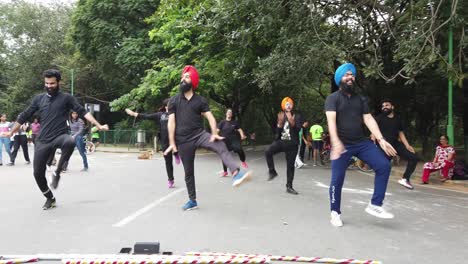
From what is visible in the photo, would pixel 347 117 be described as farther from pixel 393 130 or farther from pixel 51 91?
pixel 51 91

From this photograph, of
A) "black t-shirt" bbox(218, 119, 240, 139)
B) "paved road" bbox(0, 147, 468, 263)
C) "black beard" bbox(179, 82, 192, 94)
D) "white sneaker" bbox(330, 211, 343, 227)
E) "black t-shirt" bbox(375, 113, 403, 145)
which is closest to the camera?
"paved road" bbox(0, 147, 468, 263)

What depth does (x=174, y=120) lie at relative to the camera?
680 centimetres

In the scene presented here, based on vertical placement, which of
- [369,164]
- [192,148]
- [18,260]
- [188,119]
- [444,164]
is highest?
[188,119]

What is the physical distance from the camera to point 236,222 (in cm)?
630

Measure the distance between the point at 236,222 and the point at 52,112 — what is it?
10.6 feet

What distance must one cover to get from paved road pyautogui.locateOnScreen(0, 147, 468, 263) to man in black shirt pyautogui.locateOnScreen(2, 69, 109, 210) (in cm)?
78

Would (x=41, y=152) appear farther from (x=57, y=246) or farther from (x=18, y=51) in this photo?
(x=18, y=51)

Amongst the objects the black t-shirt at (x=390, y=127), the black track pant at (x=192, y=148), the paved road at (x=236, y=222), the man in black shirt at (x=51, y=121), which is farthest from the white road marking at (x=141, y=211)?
the black t-shirt at (x=390, y=127)

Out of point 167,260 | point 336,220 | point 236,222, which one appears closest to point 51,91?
point 236,222

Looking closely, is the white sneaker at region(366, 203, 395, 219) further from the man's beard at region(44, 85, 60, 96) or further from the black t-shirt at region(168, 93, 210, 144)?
the man's beard at region(44, 85, 60, 96)

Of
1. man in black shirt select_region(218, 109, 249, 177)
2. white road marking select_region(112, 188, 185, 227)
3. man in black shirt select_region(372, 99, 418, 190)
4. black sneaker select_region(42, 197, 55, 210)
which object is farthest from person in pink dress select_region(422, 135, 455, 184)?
black sneaker select_region(42, 197, 55, 210)

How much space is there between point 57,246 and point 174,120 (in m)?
2.49

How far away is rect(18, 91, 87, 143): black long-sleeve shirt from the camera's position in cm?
692

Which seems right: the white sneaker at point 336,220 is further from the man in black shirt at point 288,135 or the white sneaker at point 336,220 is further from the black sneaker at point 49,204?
the black sneaker at point 49,204
